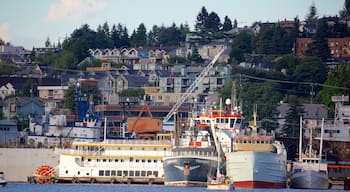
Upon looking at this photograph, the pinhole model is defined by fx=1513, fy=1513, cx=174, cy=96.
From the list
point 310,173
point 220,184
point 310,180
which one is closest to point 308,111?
point 310,173

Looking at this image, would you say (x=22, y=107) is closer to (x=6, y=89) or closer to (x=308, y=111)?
(x=6, y=89)

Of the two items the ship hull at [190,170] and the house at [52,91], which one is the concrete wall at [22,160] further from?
the house at [52,91]

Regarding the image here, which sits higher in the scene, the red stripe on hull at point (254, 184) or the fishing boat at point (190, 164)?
the fishing boat at point (190, 164)

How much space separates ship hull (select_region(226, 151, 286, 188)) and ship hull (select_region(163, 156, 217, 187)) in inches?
67.9

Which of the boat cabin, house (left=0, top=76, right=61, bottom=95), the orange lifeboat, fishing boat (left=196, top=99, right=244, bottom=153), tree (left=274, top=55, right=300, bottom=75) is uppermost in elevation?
tree (left=274, top=55, right=300, bottom=75)

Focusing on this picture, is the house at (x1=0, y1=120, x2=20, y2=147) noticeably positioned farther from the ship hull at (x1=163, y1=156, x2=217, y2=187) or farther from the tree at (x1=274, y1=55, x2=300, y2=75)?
the tree at (x1=274, y1=55, x2=300, y2=75)

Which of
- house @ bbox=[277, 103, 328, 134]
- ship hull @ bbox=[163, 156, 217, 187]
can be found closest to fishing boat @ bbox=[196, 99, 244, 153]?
ship hull @ bbox=[163, 156, 217, 187]

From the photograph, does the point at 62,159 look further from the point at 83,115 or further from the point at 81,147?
the point at 83,115

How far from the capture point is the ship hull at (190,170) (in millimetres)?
109562

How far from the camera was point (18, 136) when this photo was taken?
449 ft

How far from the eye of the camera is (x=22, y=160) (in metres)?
122

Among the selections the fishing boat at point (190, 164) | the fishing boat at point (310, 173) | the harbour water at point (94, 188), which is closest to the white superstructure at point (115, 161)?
the harbour water at point (94, 188)

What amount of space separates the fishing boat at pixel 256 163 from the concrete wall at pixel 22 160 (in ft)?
60.1

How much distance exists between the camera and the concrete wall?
122 meters
